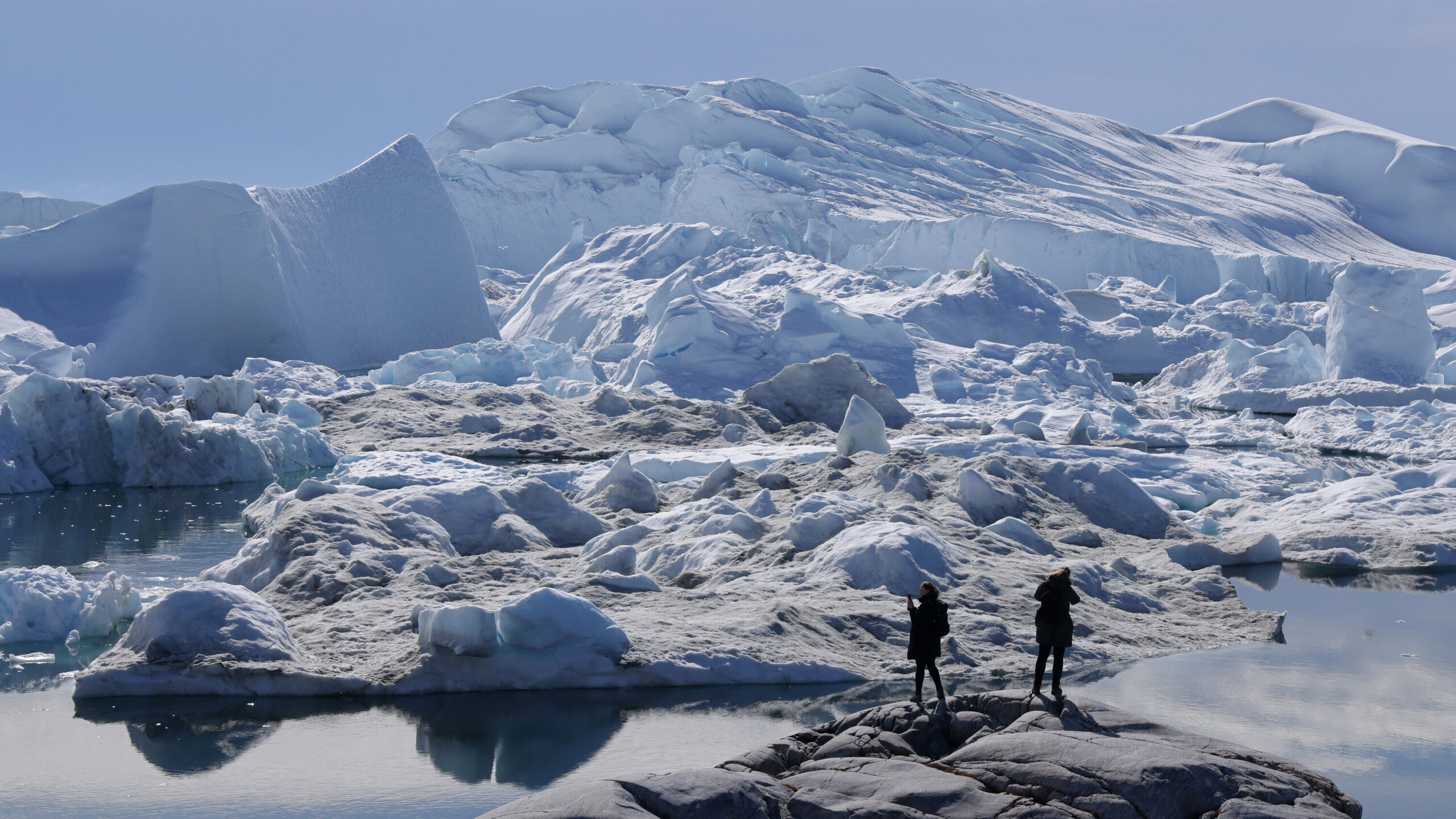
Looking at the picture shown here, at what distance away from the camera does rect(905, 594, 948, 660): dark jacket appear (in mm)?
5371

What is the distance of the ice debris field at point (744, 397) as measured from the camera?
7.21 meters

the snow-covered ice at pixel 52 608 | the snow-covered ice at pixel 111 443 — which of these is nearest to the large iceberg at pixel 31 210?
the snow-covered ice at pixel 111 443

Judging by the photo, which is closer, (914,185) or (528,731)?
(528,731)

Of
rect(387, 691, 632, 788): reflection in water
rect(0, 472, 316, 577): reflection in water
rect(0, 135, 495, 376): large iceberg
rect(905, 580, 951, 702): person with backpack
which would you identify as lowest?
rect(0, 472, 316, 577): reflection in water

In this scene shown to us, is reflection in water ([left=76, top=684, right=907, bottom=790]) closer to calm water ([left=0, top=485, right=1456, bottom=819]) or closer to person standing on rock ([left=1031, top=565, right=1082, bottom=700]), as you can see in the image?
calm water ([left=0, top=485, right=1456, bottom=819])

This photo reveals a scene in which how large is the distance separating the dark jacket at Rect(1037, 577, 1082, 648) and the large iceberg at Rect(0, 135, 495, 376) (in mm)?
21316

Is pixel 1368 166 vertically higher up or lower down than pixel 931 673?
higher up

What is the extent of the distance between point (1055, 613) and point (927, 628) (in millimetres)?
553

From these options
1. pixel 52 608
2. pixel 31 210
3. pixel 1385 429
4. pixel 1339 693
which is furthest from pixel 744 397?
pixel 31 210

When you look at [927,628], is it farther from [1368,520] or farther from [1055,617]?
[1368,520]

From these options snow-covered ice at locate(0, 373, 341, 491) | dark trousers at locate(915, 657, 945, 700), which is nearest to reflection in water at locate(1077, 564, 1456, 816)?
dark trousers at locate(915, 657, 945, 700)

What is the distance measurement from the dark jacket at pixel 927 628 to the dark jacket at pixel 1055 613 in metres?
0.42

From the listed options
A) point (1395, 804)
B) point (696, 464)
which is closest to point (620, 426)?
point (696, 464)

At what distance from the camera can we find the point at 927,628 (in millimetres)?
5371
